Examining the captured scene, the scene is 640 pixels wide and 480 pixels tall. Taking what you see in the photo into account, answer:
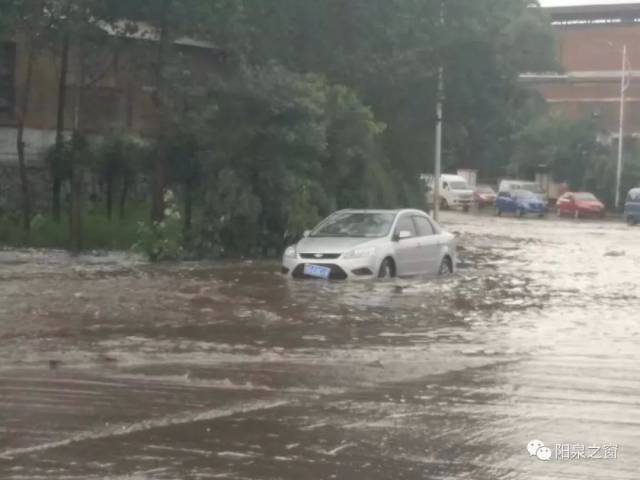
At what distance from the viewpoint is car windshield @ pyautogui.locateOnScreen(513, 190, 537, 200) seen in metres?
62.1

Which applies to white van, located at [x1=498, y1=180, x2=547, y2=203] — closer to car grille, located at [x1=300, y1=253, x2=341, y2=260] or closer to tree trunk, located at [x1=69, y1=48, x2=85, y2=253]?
tree trunk, located at [x1=69, y1=48, x2=85, y2=253]

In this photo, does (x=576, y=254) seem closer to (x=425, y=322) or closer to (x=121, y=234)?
(x=121, y=234)

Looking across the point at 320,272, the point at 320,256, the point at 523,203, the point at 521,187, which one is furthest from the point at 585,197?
the point at 320,272

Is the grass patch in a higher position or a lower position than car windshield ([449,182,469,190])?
lower

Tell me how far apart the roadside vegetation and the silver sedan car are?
13.0ft

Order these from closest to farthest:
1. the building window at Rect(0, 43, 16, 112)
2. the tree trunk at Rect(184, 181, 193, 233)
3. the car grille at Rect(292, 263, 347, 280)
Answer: the car grille at Rect(292, 263, 347, 280)
the tree trunk at Rect(184, 181, 193, 233)
the building window at Rect(0, 43, 16, 112)

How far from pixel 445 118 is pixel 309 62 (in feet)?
20.2

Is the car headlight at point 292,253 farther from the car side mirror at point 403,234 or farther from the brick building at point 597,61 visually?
the brick building at point 597,61

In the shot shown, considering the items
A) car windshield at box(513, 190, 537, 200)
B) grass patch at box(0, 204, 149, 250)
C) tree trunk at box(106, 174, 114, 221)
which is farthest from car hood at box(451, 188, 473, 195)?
grass patch at box(0, 204, 149, 250)

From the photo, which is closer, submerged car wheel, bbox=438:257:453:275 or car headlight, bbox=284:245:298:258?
car headlight, bbox=284:245:298:258

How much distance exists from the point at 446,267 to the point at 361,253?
3.34m

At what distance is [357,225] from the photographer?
67.3 feet

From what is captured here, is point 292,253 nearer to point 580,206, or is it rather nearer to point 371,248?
point 371,248

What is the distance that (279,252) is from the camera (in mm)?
26016
